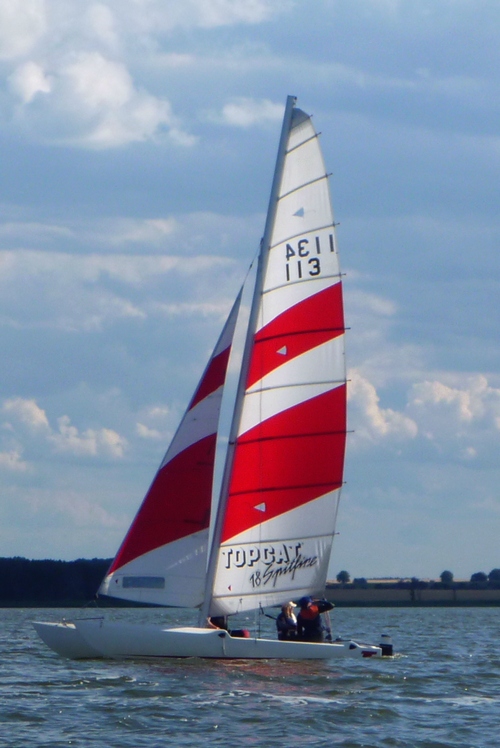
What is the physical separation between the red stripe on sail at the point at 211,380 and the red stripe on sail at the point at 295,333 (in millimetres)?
618

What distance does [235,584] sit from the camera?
2633 cm

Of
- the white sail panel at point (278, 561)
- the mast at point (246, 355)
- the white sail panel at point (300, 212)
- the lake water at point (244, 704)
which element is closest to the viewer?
the lake water at point (244, 704)

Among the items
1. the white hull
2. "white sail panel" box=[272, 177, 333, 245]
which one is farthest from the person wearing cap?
"white sail panel" box=[272, 177, 333, 245]

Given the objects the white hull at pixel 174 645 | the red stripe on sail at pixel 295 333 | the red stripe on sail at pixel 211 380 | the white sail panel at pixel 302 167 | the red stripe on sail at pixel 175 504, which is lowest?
the white hull at pixel 174 645

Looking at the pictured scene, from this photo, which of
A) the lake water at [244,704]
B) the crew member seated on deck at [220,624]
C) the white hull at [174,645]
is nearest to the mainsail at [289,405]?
A: the crew member seated on deck at [220,624]

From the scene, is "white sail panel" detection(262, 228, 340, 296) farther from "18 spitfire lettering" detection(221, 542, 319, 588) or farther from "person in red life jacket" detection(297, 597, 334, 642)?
"person in red life jacket" detection(297, 597, 334, 642)

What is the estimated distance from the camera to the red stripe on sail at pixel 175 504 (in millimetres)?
26000

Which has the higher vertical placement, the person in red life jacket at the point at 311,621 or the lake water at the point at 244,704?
the person in red life jacket at the point at 311,621

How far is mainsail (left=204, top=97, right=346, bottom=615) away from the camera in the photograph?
26.5 m

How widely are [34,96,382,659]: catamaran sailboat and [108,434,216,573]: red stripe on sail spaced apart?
0.02 meters

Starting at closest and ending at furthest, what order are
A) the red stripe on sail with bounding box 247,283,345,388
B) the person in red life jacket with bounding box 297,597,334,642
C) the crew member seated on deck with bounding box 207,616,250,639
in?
the person in red life jacket with bounding box 297,597,334,642 → the crew member seated on deck with bounding box 207,616,250,639 → the red stripe on sail with bounding box 247,283,345,388

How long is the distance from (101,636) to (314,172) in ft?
35.1

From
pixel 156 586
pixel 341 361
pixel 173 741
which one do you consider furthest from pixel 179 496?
pixel 173 741

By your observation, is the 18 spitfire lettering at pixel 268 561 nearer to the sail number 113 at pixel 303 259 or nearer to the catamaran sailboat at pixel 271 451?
the catamaran sailboat at pixel 271 451
